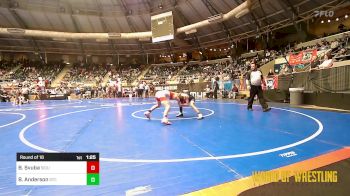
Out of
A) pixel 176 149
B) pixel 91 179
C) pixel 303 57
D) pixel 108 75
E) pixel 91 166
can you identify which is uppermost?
pixel 108 75

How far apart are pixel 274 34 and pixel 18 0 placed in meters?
34.1

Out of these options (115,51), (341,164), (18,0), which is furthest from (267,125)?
(115,51)

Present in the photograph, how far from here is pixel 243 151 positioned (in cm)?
406

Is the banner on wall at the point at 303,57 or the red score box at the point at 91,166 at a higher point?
the banner on wall at the point at 303,57

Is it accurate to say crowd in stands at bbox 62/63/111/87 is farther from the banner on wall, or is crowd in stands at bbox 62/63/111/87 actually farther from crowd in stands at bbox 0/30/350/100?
the banner on wall
